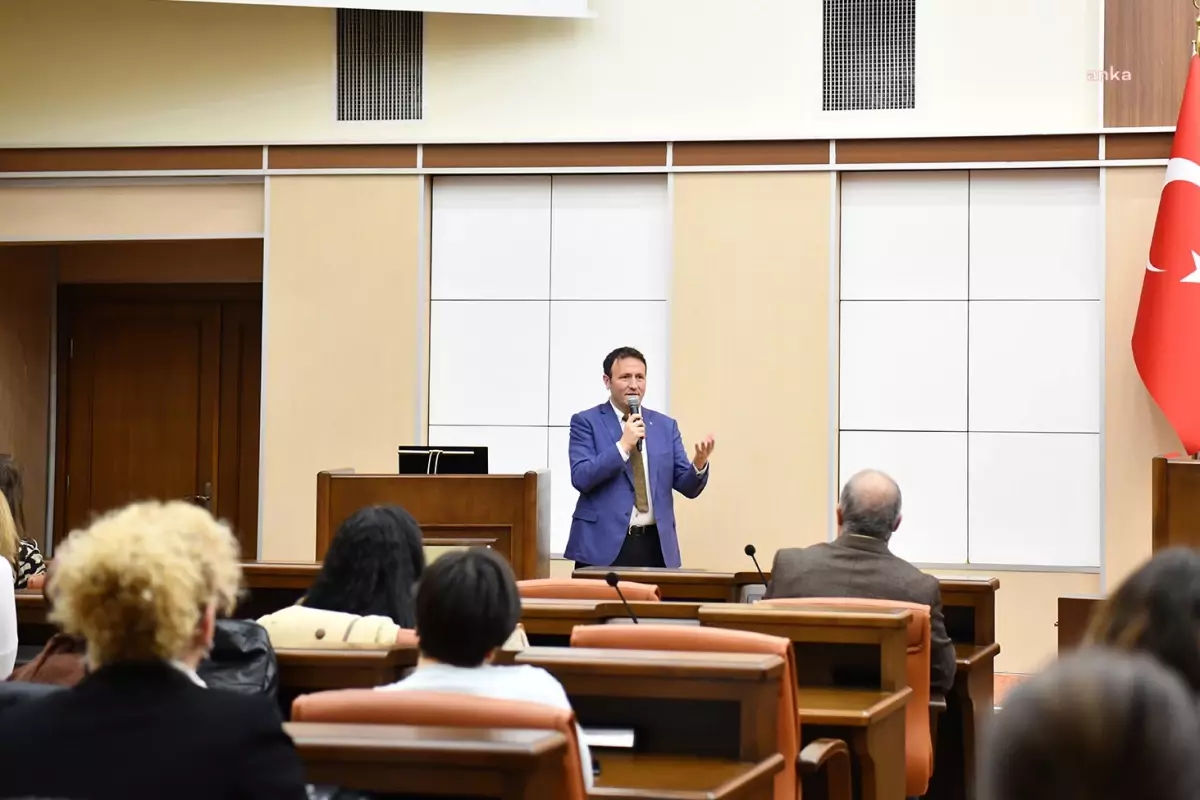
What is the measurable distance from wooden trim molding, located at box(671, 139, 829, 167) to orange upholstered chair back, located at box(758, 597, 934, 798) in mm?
3747

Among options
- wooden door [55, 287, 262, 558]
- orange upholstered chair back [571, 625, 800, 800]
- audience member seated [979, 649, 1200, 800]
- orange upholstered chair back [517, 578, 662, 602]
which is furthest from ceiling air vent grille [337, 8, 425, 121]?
audience member seated [979, 649, 1200, 800]

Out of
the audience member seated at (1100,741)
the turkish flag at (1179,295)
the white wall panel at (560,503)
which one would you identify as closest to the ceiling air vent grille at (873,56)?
the turkish flag at (1179,295)

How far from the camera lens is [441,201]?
306 inches

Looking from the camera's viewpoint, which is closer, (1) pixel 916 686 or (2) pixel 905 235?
(1) pixel 916 686

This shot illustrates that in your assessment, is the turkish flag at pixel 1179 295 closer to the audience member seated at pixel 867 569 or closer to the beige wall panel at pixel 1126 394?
the beige wall panel at pixel 1126 394

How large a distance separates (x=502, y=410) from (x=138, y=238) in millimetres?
2210

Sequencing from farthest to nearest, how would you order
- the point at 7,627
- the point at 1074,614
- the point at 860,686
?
1. the point at 1074,614
2. the point at 860,686
3. the point at 7,627

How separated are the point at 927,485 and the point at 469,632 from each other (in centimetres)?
524

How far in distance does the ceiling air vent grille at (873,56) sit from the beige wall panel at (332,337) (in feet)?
7.31

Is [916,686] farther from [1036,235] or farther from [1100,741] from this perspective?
[1036,235]

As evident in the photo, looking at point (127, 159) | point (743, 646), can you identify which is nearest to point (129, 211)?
point (127, 159)

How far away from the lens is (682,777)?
274 cm

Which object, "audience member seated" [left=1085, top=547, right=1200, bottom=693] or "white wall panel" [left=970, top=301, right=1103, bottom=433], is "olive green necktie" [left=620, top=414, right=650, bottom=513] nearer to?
"white wall panel" [left=970, top=301, right=1103, bottom=433]

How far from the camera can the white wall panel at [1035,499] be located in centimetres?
717
